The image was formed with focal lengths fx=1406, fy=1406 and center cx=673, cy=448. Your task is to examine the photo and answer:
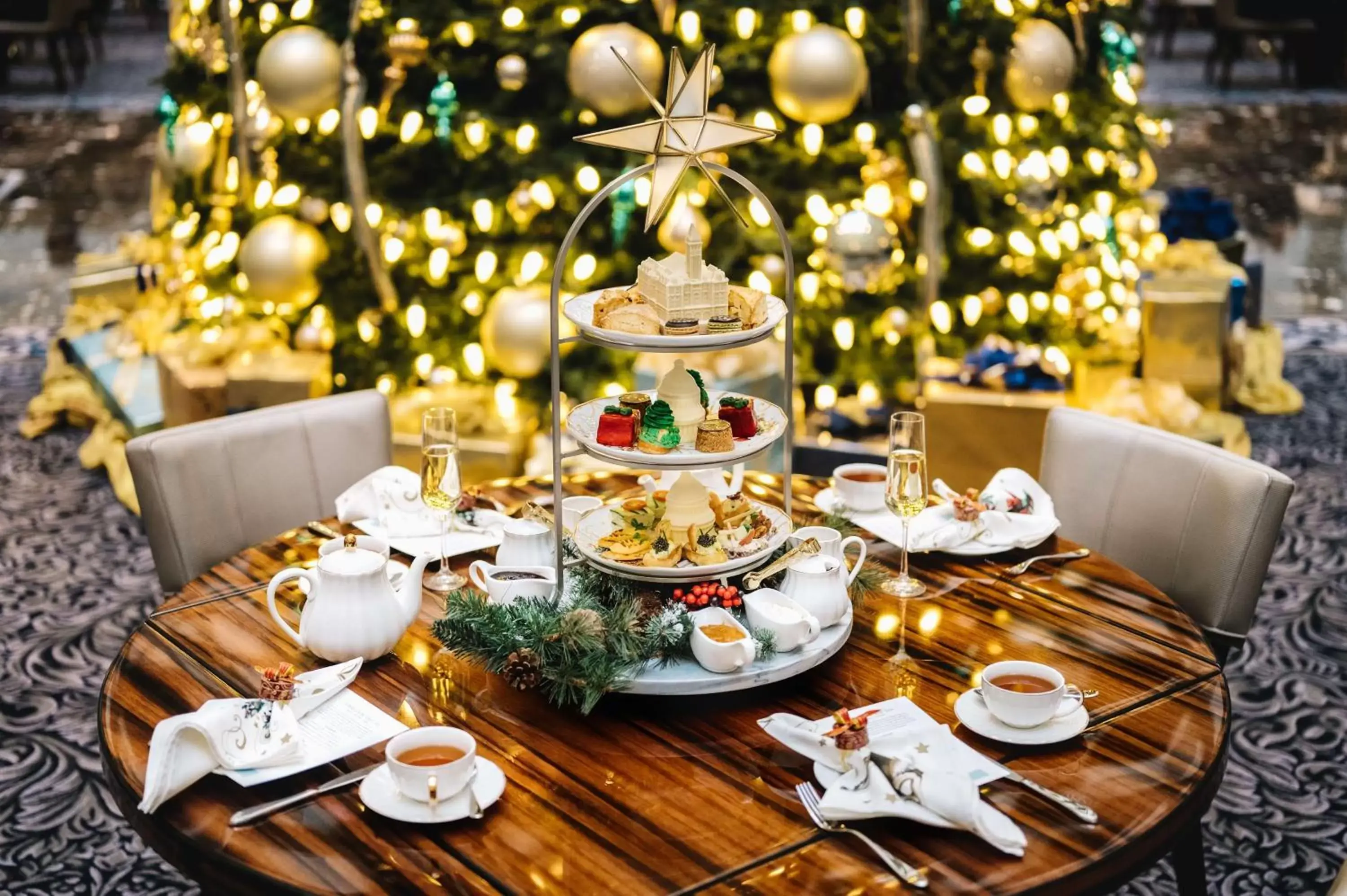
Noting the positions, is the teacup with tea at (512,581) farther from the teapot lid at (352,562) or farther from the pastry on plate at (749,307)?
the pastry on plate at (749,307)

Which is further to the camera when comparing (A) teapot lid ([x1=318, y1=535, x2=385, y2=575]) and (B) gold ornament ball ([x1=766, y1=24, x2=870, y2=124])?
(B) gold ornament ball ([x1=766, y1=24, x2=870, y2=124])

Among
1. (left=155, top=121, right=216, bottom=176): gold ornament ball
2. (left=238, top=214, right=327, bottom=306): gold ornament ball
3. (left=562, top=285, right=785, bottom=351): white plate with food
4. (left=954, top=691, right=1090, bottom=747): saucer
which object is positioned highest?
(left=155, top=121, right=216, bottom=176): gold ornament ball

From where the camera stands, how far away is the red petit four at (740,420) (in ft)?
5.65

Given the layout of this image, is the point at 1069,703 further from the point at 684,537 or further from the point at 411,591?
the point at 411,591

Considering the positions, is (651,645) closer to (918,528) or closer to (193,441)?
(918,528)

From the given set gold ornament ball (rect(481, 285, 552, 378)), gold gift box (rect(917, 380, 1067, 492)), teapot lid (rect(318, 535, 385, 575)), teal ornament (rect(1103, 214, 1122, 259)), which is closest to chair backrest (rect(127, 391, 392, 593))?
teapot lid (rect(318, 535, 385, 575))

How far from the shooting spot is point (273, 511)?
7.82ft

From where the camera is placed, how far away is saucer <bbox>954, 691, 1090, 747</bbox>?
1.51 meters

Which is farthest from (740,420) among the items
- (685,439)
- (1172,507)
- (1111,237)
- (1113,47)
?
(1113,47)

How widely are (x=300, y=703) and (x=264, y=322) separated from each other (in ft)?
8.96

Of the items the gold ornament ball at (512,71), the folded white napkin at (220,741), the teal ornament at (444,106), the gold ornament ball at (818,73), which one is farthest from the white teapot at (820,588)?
the teal ornament at (444,106)

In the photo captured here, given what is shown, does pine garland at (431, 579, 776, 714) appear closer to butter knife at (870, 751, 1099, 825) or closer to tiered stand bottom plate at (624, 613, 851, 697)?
tiered stand bottom plate at (624, 613, 851, 697)

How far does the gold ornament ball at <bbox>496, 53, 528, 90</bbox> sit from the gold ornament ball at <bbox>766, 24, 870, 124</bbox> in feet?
2.17

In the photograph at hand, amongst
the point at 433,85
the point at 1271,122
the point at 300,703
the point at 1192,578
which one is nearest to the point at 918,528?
the point at 1192,578
